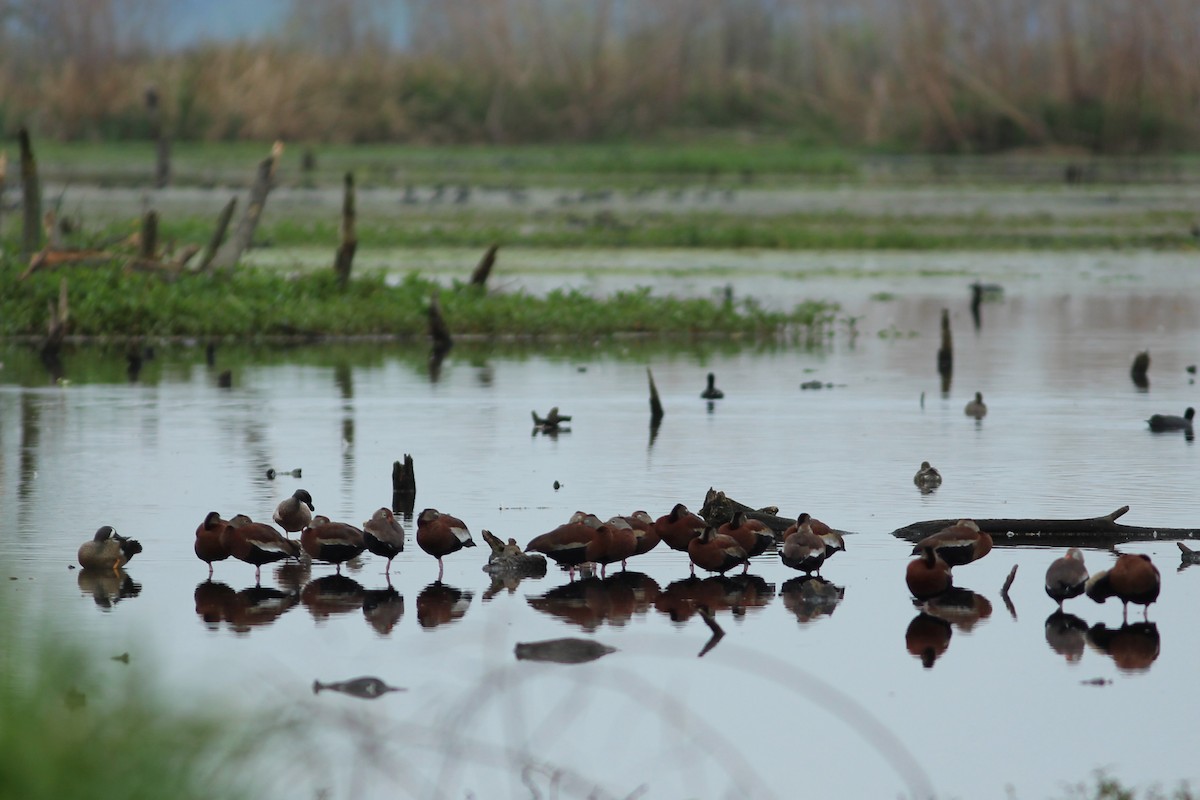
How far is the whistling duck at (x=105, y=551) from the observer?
9695 millimetres

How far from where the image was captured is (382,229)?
120 feet

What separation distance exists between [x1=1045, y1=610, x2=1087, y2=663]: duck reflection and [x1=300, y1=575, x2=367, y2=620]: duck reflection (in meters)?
2.83

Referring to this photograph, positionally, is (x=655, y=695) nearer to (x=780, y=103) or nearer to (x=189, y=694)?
(x=189, y=694)

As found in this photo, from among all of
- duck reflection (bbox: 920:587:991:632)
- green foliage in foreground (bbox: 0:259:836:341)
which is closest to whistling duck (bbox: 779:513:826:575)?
duck reflection (bbox: 920:587:991:632)

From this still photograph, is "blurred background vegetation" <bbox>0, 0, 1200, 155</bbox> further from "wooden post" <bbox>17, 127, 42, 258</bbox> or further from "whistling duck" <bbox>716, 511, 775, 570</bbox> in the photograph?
"whistling duck" <bbox>716, 511, 775, 570</bbox>

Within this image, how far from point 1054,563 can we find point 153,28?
64572 millimetres

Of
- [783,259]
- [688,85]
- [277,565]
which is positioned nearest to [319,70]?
[688,85]

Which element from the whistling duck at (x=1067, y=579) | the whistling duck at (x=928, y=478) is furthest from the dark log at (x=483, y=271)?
the whistling duck at (x=1067, y=579)

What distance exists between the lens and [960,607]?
918cm

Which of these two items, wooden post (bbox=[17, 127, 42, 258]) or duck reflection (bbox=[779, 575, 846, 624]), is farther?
wooden post (bbox=[17, 127, 42, 258])

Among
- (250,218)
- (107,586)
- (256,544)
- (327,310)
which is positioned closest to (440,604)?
(256,544)

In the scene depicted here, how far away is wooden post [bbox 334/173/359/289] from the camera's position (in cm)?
2172

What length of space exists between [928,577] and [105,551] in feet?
11.8

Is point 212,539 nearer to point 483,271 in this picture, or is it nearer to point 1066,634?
point 1066,634
